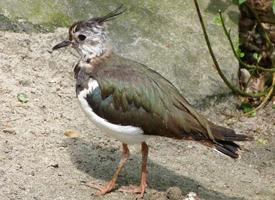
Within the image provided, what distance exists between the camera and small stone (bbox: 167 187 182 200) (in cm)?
578

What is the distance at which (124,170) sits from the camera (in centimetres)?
640

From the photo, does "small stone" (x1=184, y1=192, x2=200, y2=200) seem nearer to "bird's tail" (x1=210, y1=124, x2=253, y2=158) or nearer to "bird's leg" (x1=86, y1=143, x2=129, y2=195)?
"bird's tail" (x1=210, y1=124, x2=253, y2=158)

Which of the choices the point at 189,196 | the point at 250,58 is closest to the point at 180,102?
the point at 189,196

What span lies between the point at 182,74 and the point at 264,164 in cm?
133

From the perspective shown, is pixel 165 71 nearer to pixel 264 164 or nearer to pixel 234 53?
pixel 234 53

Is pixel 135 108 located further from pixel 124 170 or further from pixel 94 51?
pixel 124 170

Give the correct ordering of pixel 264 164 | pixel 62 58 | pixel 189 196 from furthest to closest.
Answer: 1. pixel 62 58
2. pixel 264 164
3. pixel 189 196

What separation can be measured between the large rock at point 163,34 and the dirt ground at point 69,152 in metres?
0.22

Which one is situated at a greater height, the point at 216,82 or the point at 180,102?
the point at 180,102

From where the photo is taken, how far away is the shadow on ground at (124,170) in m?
6.16

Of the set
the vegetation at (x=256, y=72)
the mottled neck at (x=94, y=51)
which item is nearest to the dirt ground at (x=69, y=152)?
the vegetation at (x=256, y=72)

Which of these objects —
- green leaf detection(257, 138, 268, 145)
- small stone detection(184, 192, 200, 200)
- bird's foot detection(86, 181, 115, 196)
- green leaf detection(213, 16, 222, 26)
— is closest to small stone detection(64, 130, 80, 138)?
bird's foot detection(86, 181, 115, 196)

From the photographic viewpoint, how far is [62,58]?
7320 millimetres

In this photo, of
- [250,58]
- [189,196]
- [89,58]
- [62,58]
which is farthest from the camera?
[250,58]
